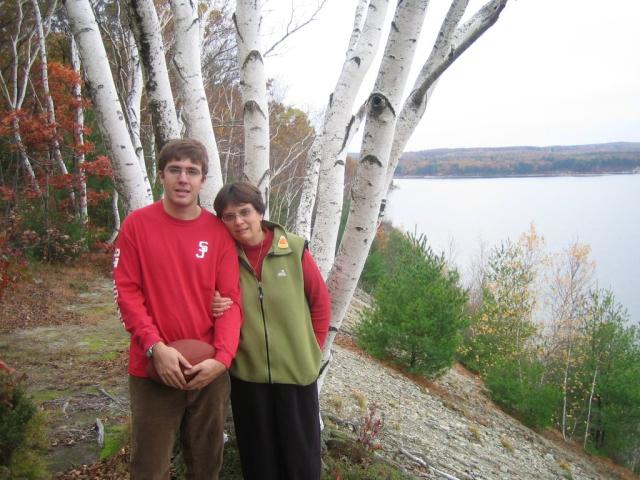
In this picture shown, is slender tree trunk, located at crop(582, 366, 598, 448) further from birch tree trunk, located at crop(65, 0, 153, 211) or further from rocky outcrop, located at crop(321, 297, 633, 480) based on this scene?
birch tree trunk, located at crop(65, 0, 153, 211)

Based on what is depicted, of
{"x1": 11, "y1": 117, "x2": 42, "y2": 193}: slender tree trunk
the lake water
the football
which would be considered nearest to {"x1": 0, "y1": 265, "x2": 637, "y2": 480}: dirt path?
the football

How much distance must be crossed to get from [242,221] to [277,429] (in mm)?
981

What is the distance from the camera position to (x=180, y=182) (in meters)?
1.92

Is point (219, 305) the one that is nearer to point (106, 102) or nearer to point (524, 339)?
point (106, 102)

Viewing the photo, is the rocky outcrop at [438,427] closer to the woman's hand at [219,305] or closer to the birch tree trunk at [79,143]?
the woman's hand at [219,305]

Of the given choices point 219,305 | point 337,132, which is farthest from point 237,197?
point 337,132

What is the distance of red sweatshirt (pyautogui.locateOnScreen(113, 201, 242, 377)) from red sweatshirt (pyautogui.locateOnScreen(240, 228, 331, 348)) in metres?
0.21

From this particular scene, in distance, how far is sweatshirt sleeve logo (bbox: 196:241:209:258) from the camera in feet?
6.33

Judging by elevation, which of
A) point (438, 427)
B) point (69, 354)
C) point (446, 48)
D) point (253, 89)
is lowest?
point (438, 427)

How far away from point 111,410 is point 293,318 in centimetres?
261

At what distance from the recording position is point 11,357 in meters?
5.36

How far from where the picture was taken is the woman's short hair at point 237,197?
2041 mm

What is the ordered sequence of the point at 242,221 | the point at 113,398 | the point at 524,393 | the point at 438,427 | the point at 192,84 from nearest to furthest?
1. the point at 242,221
2. the point at 192,84
3. the point at 113,398
4. the point at 438,427
5. the point at 524,393

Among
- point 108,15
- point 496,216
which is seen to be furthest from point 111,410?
point 496,216
